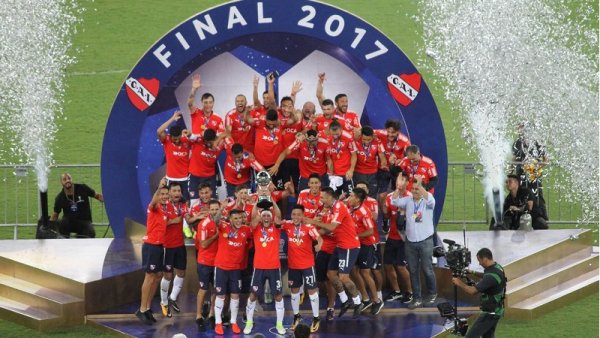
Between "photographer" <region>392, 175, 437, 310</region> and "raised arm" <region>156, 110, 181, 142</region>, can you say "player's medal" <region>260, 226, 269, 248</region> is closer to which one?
"photographer" <region>392, 175, 437, 310</region>

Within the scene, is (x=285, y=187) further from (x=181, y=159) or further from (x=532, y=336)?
(x=532, y=336)

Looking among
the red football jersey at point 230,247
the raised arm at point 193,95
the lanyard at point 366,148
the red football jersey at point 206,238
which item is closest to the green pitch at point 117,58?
the lanyard at point 366,148

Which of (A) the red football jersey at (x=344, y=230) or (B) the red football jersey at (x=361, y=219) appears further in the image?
(B) the red football jersey at (x=361, y=219)

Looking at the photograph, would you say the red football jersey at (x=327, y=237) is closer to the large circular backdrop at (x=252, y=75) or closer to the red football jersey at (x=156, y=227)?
the red football jersey at (x=156, y=227)

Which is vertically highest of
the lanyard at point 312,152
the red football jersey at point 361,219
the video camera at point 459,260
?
the lanyard at point 312,152

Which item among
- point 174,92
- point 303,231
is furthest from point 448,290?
point 174,92

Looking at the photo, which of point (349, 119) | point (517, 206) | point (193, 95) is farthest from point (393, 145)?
point (193, 95)

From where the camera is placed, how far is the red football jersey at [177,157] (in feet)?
61.7

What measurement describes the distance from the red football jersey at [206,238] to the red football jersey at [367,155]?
2.75 m

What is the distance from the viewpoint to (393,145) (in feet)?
60.8

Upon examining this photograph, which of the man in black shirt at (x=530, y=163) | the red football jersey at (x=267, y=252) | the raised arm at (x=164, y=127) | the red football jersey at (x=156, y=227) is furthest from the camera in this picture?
the man in black shirt at (x=530, y=163)

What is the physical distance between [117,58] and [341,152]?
40.8 ft

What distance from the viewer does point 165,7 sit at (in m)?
32.1

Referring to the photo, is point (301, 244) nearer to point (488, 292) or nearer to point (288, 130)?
point (488, 292)
